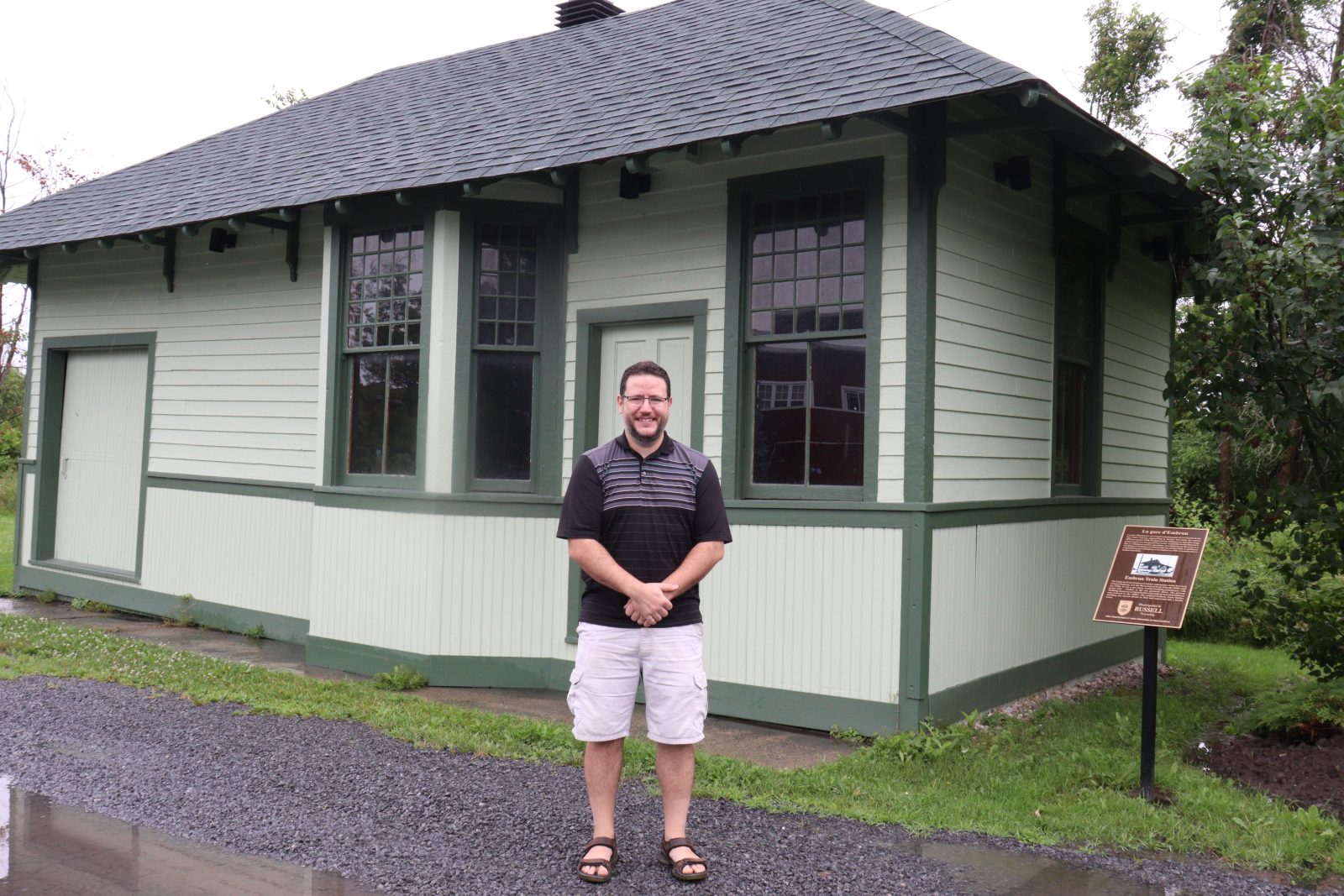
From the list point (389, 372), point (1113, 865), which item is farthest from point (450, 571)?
point (1113, 865)

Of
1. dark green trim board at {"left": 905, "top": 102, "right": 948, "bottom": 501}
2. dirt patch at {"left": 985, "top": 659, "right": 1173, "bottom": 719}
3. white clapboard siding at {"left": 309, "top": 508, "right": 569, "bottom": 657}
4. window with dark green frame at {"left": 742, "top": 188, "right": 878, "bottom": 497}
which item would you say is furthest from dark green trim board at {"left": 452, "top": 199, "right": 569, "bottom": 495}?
dirt patch at {"left": 985, "top": 659, "right": 1173, "bottom": 719}

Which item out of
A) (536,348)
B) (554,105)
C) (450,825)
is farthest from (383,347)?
(450,825)

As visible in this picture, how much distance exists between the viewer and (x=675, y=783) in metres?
4.30

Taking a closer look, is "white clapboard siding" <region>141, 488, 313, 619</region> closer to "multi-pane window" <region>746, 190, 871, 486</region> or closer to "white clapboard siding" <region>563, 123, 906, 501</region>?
"white clapboard siding" <region>563, 123, 906, 501</region>

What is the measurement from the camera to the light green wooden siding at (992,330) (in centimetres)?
678

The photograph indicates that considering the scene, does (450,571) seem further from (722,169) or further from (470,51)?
(470,51)

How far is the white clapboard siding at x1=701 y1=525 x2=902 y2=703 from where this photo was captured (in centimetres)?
654

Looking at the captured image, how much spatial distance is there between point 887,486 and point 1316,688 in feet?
8.87

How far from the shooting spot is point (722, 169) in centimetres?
739

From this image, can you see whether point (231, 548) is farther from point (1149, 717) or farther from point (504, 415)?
point (1149, 717)

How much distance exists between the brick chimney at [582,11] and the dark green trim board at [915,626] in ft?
25.6

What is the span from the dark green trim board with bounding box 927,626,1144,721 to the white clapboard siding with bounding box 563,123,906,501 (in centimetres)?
130

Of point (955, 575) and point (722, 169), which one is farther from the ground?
point (722, 169)

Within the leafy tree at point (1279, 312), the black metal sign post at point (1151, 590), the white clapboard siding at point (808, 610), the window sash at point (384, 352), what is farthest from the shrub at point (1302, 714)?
the window sash at point (384, 352)
